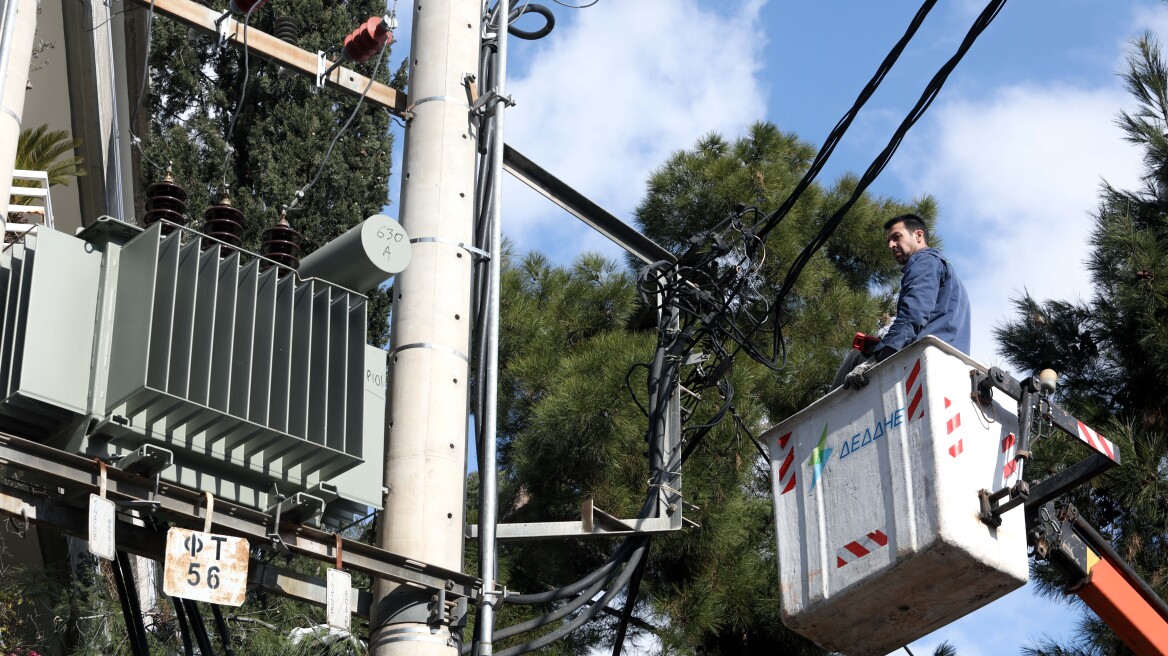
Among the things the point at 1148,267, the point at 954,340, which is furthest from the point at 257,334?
the point at 1148,267

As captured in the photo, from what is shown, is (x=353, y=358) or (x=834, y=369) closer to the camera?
(x=353, y=358)

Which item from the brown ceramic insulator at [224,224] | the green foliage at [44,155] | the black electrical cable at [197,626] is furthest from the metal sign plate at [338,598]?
the green foliage at [44,155]

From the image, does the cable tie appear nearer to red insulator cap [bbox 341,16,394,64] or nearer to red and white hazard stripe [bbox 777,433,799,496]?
red insulator cap [bbox 341,16,394,64]

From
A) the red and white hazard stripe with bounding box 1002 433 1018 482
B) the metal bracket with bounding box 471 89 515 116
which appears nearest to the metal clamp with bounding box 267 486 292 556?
the metal bracket with bounding box 471 89 515 116

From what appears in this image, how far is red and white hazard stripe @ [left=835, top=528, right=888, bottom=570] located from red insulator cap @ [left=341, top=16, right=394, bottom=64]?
132 inches

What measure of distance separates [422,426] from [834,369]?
877cm

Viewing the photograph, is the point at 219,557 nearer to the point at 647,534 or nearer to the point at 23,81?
the point at 23,81

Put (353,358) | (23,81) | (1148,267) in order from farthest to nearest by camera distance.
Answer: (1148,267), (353,358), (23,81)

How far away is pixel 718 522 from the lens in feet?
42.7

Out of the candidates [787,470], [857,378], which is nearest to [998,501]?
[857,378]

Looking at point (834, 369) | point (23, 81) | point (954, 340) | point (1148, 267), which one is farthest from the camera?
point (834, 369)

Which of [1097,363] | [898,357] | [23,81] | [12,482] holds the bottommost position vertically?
[12,482]

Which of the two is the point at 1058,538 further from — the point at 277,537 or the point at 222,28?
the point at 222,28

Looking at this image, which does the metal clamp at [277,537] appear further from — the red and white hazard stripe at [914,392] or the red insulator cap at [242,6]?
the red insulator cap at [242,6]
